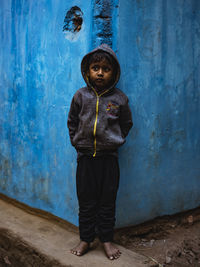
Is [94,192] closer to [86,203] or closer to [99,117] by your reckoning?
[86,203]

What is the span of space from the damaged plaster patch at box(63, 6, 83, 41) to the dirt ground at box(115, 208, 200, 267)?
1.90 m

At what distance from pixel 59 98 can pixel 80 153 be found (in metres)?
0.68

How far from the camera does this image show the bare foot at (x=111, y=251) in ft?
7.18

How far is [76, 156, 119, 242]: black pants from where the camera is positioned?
2.23m

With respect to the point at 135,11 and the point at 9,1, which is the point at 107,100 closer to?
the point at 135,11

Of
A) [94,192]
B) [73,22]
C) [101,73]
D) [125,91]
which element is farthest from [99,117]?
[73,22]

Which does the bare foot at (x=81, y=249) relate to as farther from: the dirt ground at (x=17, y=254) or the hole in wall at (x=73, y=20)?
the hole in wall at (x=73, y=20)

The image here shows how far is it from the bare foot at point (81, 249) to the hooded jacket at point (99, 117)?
2.51 feet

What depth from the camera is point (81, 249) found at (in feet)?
7.31

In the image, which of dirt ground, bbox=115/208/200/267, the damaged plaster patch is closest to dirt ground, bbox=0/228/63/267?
dirt ground, bbox=115/208/200/267

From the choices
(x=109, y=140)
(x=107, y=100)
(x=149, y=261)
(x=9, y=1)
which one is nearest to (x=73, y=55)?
(x=107, y=100)

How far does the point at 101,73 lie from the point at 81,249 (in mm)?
1443

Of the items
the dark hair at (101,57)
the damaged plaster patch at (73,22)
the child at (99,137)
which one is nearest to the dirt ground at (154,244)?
the child at (99,137)

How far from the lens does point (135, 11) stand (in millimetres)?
2369
